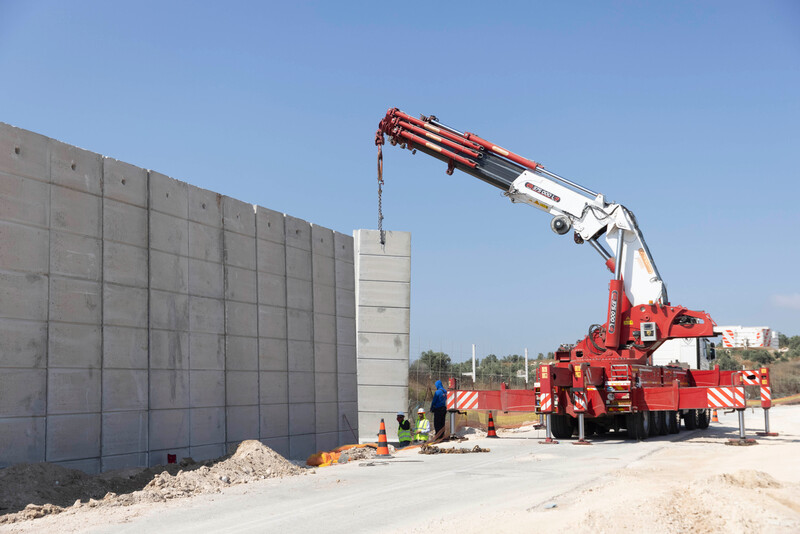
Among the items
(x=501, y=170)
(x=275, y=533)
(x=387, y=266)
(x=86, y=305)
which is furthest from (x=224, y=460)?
(x=501, y=170)

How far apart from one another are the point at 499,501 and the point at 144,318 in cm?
702

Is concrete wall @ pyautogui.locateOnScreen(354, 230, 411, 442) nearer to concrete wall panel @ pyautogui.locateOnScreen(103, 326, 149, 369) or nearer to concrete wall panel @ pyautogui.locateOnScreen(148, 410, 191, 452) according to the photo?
concrete wall panel @ pyautogui.locateOnScreen(148, 410, 191, 452)

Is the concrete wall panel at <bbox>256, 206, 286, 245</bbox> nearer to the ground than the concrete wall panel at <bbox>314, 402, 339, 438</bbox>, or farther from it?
farther from it

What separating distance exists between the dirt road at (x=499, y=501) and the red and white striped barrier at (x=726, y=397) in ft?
11.2

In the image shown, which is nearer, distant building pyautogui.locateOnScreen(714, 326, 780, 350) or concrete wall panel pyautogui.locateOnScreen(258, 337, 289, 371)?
concrete wall panel pyautogui.locateOnScreen(258, 337, 289, 371)

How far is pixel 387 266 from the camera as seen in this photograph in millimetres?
20719

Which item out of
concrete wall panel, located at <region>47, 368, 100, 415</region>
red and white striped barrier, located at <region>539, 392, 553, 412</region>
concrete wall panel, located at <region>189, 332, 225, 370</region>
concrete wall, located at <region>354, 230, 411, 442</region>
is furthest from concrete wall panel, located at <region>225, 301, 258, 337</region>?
red and white striped barrier, located at <region>539, 392, 553, 412</region>

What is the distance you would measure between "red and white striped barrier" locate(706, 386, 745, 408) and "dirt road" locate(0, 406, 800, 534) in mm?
3406

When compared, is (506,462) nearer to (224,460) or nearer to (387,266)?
(224,460)

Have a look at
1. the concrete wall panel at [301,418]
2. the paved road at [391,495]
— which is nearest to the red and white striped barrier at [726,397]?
the paved road at [391,495]

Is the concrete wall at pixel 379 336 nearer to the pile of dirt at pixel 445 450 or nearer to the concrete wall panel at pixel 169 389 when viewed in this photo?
the pile of dirt at pixel 445 450

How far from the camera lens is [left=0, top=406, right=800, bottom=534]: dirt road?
279 inches

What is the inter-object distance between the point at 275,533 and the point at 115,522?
6.79ft

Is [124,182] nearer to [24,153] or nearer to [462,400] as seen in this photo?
[24,153]
